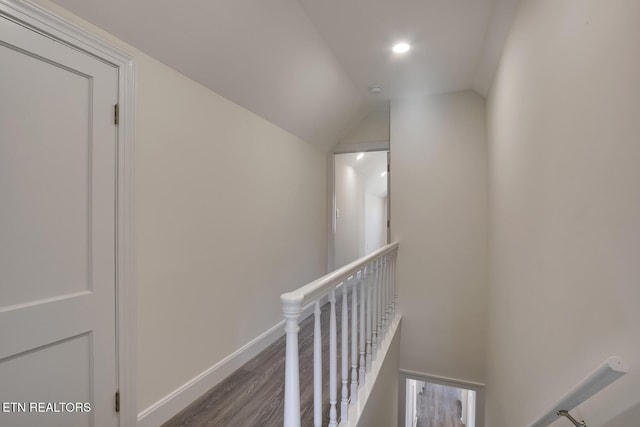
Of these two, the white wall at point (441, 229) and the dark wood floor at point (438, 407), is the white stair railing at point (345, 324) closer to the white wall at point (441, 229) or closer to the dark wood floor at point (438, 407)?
the white wall at point (441, 229)

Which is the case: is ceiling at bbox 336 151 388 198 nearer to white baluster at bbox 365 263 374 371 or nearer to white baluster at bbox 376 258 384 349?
white baluster at bbox 376 258 384 349

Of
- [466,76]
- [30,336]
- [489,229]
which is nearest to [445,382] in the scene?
[489,229]

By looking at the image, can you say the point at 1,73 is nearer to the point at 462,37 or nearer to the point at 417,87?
the point at 462,37

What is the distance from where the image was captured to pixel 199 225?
2.04 metres

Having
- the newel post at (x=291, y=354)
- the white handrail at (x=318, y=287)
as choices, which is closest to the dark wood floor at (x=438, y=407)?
the white handrail at (x=318, y=287)

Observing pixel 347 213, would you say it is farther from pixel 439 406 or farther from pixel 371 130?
pixel 439 406

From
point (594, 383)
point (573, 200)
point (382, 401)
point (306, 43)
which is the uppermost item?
point (306, 43)

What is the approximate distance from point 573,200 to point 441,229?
239cm

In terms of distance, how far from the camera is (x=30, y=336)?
123cm

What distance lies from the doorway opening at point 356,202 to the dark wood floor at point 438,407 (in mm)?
3368

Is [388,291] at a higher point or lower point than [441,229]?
lower

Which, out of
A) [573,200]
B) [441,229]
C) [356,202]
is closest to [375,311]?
[441,229]

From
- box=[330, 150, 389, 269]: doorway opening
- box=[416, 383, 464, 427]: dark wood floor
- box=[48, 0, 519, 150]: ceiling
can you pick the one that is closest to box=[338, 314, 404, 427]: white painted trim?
box=[330, 150, 389, 269]: doorway opening

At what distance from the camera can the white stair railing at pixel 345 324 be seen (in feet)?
3.46
